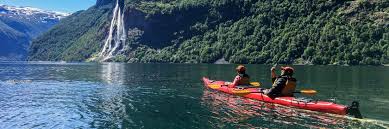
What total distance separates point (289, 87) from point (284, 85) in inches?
22.0

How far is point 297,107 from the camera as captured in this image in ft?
155

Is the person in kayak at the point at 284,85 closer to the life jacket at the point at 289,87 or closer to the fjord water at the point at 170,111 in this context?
the life jacket at the point at 289,87

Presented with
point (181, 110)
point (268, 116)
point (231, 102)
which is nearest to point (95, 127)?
point (181, 110)

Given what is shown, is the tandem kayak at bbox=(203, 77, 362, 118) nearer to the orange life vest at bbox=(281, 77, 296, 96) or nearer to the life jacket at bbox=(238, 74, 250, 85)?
the orange life vest at bbox=(281, 77, 296, 96)

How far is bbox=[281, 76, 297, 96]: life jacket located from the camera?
49.3m

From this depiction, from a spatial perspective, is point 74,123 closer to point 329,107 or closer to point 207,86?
point 329,107

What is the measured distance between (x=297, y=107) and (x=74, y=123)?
71.0 ft

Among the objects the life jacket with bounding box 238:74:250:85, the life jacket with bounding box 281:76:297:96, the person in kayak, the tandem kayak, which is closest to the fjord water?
the tandem kayak

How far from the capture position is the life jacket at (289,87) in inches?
1940

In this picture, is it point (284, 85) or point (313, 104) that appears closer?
point (313, 104)

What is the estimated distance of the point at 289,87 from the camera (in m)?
49.8

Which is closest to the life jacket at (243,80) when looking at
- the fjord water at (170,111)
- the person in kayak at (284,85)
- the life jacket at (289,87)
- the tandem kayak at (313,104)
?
the fjord water at (170,111)

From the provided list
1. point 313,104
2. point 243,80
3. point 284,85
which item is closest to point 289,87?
point 284,85

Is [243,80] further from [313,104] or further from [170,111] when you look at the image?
[170,111]
